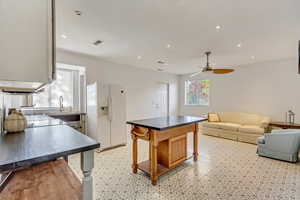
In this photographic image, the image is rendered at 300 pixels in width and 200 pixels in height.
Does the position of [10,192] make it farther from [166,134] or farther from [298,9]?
[298,9]

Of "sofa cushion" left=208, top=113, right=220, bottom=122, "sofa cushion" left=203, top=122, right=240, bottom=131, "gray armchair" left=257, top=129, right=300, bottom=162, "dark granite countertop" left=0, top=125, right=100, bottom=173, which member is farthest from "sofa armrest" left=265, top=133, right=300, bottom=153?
"dark granite countertop" left=0, top=125, right=100, bottom=173

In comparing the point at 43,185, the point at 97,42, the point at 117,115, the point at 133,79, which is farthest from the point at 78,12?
the point at 133,79

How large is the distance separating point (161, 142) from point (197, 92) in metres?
4.90

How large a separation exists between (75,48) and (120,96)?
165 centimetres

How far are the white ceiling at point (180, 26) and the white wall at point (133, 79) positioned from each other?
17.2 inches

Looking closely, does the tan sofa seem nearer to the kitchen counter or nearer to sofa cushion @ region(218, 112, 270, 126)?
sofa cushion @ region(218, 112, 270, 126)

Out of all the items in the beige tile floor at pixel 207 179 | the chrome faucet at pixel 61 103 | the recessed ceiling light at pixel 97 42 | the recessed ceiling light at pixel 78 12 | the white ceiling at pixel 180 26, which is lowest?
the beige tile floor at pixel 207 179

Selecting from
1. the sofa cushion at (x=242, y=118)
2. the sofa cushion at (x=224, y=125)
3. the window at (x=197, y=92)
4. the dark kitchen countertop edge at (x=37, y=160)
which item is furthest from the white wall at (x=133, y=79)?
the dark kitchen countertop edge at (x=37, y=160)

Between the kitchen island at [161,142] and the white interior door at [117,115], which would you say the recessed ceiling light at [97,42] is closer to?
the white interior door at [117,115]

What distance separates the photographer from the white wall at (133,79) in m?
4.48

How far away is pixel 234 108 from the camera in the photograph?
5.84 metres

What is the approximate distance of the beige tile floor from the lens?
211 centimetres

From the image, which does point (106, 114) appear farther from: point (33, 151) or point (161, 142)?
point (33, 151)

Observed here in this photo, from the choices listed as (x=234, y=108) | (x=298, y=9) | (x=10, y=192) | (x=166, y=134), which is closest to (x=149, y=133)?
(x=166, y=134)
